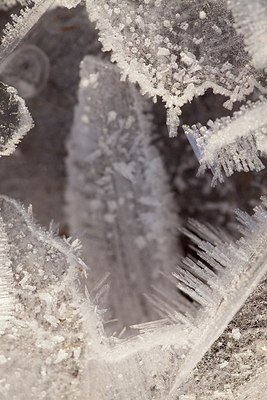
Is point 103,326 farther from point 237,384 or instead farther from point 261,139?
point 261,139

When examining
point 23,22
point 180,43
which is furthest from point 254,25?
point 23,22

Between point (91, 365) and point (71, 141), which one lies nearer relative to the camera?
point (91, 365)

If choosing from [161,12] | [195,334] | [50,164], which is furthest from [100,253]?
[161,12]

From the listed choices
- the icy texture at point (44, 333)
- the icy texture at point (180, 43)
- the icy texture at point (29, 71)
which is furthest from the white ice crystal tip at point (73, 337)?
the icy texture at point (29, 71)

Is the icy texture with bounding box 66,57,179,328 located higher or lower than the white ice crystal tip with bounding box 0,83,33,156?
lower

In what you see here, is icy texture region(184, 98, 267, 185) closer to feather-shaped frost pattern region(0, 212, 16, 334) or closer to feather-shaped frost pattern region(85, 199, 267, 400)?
feather-shaped frost pattern region(85, 199, 267, 400)

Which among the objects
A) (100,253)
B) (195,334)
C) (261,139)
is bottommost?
(100,253)

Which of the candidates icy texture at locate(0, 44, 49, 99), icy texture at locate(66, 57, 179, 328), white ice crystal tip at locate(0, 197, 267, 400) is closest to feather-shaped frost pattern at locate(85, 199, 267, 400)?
white ice crystal tip at locate(0, 197, 267, 400)
